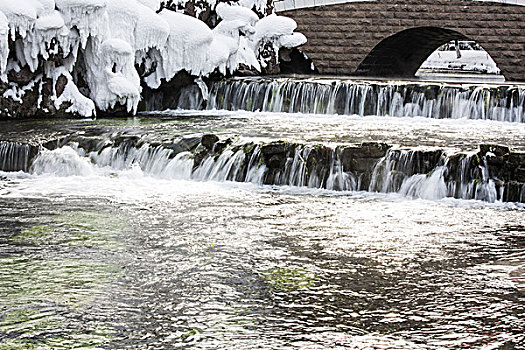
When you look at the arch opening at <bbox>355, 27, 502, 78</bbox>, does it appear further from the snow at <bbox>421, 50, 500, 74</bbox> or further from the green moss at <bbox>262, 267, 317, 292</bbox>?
the green moss at <bbox>262, 267, 317, 292</bbox>

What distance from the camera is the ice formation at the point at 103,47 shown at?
15.6 metres

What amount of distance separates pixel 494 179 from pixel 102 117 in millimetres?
8186

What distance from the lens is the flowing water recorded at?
620cm

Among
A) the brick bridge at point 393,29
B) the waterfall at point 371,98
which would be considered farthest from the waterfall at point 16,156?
the brick bridge at point 393,29

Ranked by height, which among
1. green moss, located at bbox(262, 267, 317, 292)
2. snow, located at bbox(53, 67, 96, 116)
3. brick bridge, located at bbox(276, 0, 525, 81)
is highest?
brick bridge, located at bbox(276, 0, 525, 81)

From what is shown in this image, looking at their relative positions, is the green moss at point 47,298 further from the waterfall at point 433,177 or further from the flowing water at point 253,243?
the waterfall at point 433,177

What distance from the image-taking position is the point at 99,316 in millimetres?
6387

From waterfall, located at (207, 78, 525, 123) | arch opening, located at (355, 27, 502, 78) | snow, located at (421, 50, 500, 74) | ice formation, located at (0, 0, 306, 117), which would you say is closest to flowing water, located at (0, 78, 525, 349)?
ice formation, located at (0, 0, 306, 117)

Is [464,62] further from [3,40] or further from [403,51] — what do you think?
[3,40]

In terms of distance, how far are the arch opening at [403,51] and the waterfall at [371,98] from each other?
19.5 feet

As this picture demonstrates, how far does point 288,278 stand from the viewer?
24.0 feet

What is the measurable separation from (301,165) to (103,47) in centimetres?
621

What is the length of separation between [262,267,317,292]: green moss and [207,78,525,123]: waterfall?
9538 millimetres

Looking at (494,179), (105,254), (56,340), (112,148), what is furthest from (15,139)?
(56,340)
